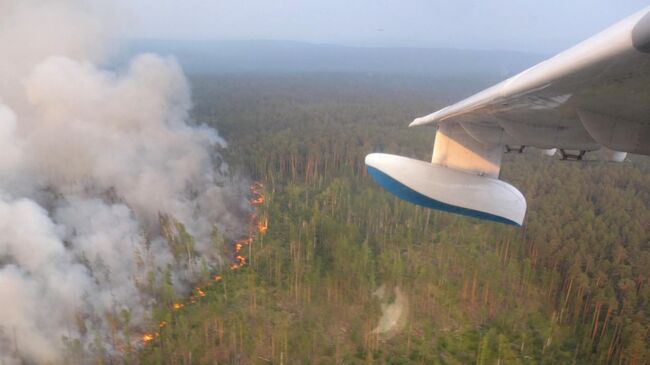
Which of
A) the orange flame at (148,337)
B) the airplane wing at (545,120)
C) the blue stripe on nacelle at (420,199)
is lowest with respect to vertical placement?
the orange flame at (148,337)

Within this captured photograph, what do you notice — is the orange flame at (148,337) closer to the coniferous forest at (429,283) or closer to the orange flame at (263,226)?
the coniferous forest at (429,283)

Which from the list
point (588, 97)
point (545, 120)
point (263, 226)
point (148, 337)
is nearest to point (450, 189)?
point (545, 120)

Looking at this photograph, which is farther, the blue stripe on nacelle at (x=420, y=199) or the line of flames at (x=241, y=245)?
the line of flames at (x=241, y=245)

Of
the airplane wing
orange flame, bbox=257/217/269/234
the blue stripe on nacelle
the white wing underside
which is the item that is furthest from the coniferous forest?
the white wing underside

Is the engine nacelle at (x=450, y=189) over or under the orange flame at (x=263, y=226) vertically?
over

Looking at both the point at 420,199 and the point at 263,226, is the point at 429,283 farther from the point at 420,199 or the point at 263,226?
the point at 420,199

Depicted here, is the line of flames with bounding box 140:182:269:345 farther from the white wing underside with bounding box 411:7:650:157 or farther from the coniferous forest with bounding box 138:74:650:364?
the white wing underside with bounding box 411:7:650:157

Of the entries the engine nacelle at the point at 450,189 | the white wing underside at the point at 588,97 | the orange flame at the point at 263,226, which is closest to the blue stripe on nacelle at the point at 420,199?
the engine nacelle at the point at 450,189

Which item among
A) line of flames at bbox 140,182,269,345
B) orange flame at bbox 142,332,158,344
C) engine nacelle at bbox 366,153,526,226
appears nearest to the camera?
engine nacelle at bbox 366,153,526,226

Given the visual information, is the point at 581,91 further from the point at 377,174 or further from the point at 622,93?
the point at 377,174
